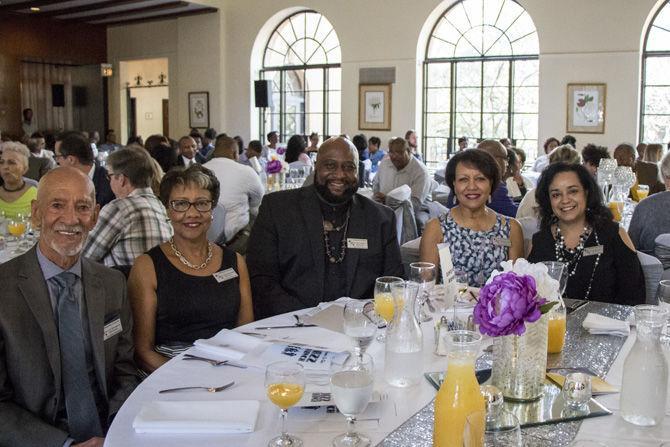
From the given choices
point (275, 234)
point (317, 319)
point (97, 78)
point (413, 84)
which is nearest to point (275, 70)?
point (413, 84)

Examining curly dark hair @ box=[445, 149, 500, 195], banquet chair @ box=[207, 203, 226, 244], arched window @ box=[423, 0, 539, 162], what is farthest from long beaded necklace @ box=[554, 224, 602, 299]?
arched window @ box=[423, 0, 539, 162]

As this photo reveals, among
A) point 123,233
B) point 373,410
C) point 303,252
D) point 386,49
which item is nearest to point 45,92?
point 386,49

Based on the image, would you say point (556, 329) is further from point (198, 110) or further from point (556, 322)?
point (198, 110)

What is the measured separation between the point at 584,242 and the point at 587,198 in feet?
0.71

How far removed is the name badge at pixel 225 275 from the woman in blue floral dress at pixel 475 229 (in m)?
1.11

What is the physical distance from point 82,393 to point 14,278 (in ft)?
1.36

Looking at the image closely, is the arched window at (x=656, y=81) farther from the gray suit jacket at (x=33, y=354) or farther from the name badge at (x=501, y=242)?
the gray suit jacket at (x=33, y=354)

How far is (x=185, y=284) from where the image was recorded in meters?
2.69

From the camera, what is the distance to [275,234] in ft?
11.0

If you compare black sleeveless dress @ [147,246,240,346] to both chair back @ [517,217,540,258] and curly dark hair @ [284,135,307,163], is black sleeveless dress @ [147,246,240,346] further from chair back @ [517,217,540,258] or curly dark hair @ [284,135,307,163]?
curly dark hair @ [284,135,307,163]

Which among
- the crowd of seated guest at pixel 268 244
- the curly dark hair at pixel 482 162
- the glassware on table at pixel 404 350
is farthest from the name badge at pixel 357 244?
the glassware on table at pixel 404 350

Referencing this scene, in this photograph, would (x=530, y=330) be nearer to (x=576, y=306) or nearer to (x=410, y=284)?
(x=410, y=284)

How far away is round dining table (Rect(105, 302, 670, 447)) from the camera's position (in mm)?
1564

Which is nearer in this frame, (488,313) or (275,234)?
(488,313)
